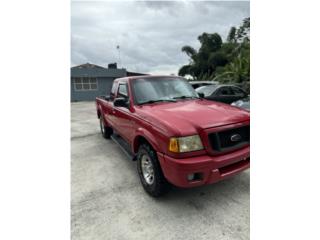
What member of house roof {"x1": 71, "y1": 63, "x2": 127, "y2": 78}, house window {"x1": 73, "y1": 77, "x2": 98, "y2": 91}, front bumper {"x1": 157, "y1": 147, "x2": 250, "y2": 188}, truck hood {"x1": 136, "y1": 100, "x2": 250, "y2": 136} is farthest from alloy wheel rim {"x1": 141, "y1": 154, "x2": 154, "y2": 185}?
house window {"x1": 73, "y1": 77, "x2": 98, "y2": 91}

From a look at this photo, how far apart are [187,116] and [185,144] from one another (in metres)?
0.46

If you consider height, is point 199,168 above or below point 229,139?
below

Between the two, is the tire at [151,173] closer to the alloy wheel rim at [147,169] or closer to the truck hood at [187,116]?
the alloy wheel rim at [147,169]

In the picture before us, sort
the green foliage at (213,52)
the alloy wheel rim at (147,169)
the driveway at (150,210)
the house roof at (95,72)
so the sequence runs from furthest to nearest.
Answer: the green foliage at (213,52)
the house roof at (95,72)
the alloy wheel rim at (147,169)
the driveway at (150,210)

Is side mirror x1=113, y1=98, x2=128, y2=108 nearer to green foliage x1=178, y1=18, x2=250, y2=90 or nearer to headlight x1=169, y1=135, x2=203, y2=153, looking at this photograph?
headlight x1=169, y1=135, x2=203, y2=153

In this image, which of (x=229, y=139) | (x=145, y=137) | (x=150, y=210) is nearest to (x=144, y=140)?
(x=145, y=137)

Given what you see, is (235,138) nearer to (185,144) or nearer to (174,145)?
(185,144)

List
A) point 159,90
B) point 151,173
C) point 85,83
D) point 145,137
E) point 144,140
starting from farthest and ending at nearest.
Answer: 1. point 85,83
2. point 159,90
3. point 144,140
4. point 151,173
5. point 145,137

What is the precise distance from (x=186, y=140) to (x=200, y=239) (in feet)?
3.39

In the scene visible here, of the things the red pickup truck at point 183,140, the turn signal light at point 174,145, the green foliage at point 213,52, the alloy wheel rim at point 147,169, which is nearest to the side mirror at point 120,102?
the red pickup truck at point 183,140

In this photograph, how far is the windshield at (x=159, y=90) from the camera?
334 cm

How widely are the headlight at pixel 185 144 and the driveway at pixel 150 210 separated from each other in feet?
2.81

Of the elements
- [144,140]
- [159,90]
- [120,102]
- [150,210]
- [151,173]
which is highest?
[159,90]

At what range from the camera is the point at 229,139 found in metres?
2.44
